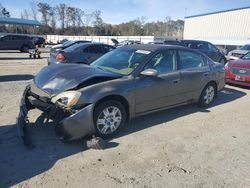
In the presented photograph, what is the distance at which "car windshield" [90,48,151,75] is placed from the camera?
509 cm

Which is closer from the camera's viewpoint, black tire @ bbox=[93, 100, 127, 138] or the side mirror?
black tire @ bbox=[93, 100, 127, 138]

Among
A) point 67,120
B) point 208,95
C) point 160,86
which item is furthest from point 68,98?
point 208,95

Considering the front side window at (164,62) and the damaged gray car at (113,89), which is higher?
the front side window at (164,62)

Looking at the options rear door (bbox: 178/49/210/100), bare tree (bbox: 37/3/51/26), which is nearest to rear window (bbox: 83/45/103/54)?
rear door (bbox: 178/49/210/100)

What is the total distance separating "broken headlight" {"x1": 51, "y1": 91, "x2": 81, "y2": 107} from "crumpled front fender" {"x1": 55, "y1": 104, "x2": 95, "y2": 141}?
19 centimetres

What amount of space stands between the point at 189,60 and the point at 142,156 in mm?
3003

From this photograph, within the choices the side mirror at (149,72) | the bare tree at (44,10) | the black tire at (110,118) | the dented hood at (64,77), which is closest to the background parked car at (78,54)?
the dented hood at (64,77)

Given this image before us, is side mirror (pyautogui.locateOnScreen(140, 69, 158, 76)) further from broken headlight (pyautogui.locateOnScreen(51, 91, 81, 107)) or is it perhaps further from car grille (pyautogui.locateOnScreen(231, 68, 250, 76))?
car grille (pyautogui.locateOnScreen(231, 68, 250, 76))

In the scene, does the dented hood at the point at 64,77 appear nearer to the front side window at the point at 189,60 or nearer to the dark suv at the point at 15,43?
the front side window at the point at 189,60

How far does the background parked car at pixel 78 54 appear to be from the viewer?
408 inches

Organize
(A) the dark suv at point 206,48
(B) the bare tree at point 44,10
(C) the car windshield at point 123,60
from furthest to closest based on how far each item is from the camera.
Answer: (B) the bare tree at point 44,10 < (A) the dark suv at point 206,48 < (C) the car windshield at point 123,60

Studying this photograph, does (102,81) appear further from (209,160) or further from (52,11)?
(52,11)

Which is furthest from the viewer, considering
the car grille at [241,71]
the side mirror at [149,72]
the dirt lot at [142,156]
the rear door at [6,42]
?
the rear door at [6,42]

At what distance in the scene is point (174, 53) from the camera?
575cm
